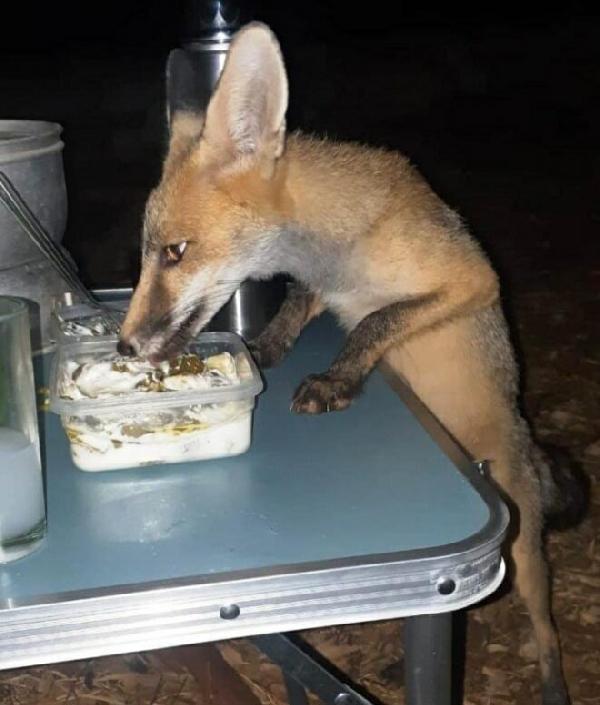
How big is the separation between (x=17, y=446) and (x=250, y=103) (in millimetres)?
669

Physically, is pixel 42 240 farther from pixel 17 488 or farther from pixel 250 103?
pixel 17 488

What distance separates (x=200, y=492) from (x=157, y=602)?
24 centimetres

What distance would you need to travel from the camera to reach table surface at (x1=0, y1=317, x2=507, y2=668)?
89cm

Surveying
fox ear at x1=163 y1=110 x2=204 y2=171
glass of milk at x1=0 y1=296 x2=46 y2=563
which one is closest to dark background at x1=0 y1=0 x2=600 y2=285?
fox ear at x1=163 y1=110 x2=204 y2=171

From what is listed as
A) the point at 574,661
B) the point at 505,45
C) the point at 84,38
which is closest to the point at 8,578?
the point at 574,661

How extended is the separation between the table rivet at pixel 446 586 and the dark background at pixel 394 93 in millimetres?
4985

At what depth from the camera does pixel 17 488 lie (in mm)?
949

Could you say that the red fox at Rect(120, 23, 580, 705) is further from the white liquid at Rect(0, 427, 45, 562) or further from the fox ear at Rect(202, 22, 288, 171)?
the white liquid at Rect(0, 427, 45, 562)

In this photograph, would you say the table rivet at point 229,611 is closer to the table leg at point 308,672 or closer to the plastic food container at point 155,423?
the plastic food container at point 155,423

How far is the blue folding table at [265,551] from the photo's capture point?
0.90 metres

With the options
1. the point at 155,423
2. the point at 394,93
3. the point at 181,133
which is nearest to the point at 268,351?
the point at 181,133

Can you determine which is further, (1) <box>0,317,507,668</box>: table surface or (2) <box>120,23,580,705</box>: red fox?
(2) <box>120,23,580,705</box>: red fox

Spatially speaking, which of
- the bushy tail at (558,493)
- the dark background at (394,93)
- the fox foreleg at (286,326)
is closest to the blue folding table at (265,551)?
the fox foreleg at (286,326)

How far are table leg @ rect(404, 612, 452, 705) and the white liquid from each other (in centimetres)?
41
